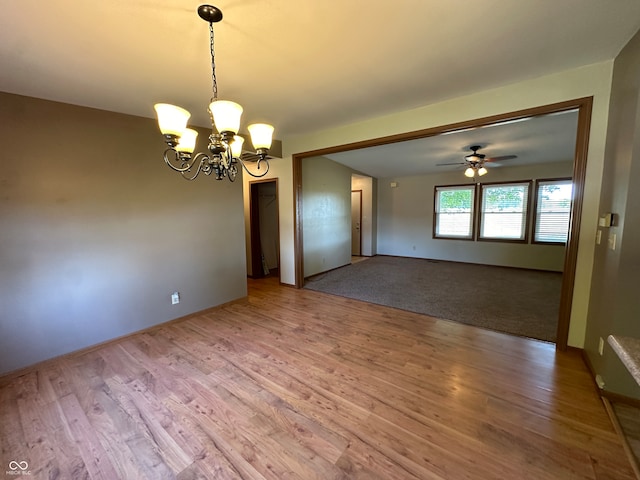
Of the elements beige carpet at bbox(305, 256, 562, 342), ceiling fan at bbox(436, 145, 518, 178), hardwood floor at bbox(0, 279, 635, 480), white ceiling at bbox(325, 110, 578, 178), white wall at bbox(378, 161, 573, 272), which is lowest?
hardwood floor at bbox(0, 279, 635, 480)

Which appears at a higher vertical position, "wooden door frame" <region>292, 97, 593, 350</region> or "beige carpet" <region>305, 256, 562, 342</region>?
"wooden door frame" <region>292, 97, 593, 350</region>

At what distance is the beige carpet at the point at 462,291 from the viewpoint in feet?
11.0

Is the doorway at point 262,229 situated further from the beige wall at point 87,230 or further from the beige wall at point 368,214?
the beige wall at point 368,214

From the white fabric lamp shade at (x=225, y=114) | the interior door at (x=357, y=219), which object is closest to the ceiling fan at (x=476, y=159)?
the interior door at (x=357, y=219)

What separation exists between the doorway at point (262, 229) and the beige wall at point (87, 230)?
1749 millimetres

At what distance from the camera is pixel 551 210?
5703mm

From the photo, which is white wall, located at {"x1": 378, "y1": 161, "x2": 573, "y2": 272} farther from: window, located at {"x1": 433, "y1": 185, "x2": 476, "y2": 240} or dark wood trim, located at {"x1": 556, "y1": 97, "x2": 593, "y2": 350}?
dark wood trim, located at {"x1": 556, "y1": 97, "x2": 593, "y2": 350}

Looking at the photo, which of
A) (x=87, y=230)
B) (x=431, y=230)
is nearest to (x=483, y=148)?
(x=431, y=230)

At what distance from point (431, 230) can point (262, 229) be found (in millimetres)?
4498

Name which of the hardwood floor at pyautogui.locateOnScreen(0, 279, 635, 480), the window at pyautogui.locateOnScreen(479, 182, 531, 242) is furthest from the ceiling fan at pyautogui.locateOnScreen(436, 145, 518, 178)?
the hardwood floor at pyautogui.locateOnScreen(0, 279, 635, 480)

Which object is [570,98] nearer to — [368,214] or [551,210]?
[551,210]

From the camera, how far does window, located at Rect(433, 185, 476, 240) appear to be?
→ 6.69 m

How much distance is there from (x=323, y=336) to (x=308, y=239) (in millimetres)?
2615

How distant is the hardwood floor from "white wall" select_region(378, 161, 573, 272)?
13.4 feet
